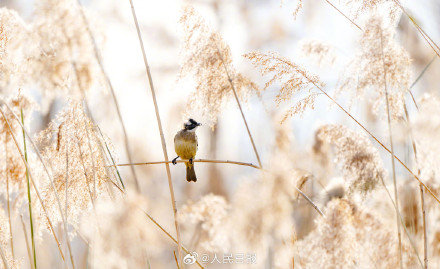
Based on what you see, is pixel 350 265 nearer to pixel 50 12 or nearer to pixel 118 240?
pixel 118 240

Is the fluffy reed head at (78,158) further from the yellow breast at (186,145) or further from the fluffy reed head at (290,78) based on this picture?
the yellow breast at (186,145)

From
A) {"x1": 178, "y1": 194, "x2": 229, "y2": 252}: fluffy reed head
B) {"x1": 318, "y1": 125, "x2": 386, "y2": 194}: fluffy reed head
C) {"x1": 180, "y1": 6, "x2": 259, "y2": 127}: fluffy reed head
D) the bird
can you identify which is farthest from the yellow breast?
{"x1": 318, "y1": 125, "x2": 386, "y2": 194}: fluffy reed head

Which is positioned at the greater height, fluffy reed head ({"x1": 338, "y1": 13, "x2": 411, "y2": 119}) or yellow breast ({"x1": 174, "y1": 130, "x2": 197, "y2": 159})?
yellow breast ({"x1": 174, "y1": 130, "x2": 197, "y2": 159})

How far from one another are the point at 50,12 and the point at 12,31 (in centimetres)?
46

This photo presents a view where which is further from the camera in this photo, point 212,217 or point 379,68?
point 212,217

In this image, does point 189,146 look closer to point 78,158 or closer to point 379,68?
point 78,158

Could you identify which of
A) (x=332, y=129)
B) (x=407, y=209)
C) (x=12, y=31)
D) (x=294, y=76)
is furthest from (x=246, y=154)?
(x=12, y=31)

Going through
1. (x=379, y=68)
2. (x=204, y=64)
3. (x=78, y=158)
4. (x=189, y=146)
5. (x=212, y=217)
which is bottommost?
(x=212, y=217)

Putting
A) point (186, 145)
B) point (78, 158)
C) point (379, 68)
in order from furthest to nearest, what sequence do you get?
point (186, 145), point (379, 68), point (78, 158)

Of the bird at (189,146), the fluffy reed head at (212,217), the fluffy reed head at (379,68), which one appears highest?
the bird at (189,146)

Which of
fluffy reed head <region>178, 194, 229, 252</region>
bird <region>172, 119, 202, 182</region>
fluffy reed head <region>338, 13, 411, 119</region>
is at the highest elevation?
bird <region>172, 119, 202, 182</region>

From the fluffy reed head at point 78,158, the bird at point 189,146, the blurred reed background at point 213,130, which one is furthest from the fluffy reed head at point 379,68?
the bird at point 189,146

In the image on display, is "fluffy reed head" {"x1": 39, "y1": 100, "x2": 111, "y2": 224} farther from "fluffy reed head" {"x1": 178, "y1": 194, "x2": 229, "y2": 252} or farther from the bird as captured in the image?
the bird

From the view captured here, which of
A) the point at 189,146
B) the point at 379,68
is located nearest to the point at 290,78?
the point at 379,68
